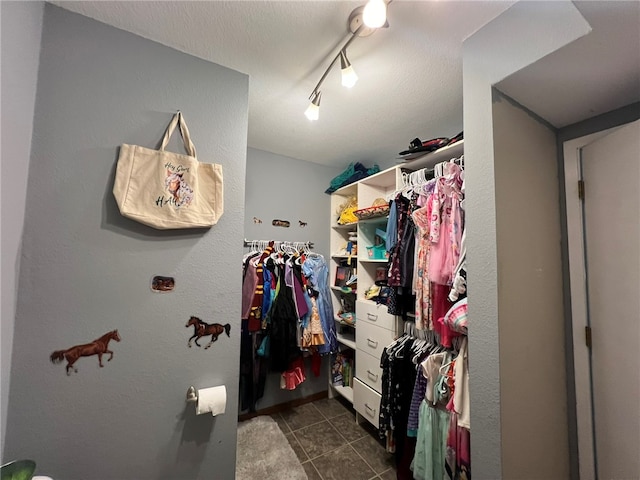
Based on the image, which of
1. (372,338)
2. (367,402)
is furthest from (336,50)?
(367,402)

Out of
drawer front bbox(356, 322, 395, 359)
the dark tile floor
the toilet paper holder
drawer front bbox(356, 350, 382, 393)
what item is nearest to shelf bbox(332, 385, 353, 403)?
the dark tile floor

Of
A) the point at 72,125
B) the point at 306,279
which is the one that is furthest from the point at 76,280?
the point at 306,279

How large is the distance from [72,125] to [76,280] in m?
0.58

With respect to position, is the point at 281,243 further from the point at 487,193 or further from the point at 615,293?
the point at 615,293

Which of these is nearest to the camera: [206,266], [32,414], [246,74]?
[32,414]

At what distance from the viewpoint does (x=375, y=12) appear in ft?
2.54

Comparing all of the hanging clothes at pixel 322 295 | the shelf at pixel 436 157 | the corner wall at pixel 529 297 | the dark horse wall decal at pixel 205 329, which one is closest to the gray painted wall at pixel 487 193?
the corner wall at pixel 529 297

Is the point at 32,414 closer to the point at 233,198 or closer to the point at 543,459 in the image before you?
the point at 233,198

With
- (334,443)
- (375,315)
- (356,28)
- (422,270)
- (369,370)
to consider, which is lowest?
(334,443)

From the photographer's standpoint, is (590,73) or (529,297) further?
(529,297)

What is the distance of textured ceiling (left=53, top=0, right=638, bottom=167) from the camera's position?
905 millimetres

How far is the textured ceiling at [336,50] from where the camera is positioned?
0.90m

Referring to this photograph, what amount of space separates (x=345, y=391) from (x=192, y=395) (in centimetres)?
166

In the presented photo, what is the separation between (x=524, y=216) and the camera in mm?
1003
